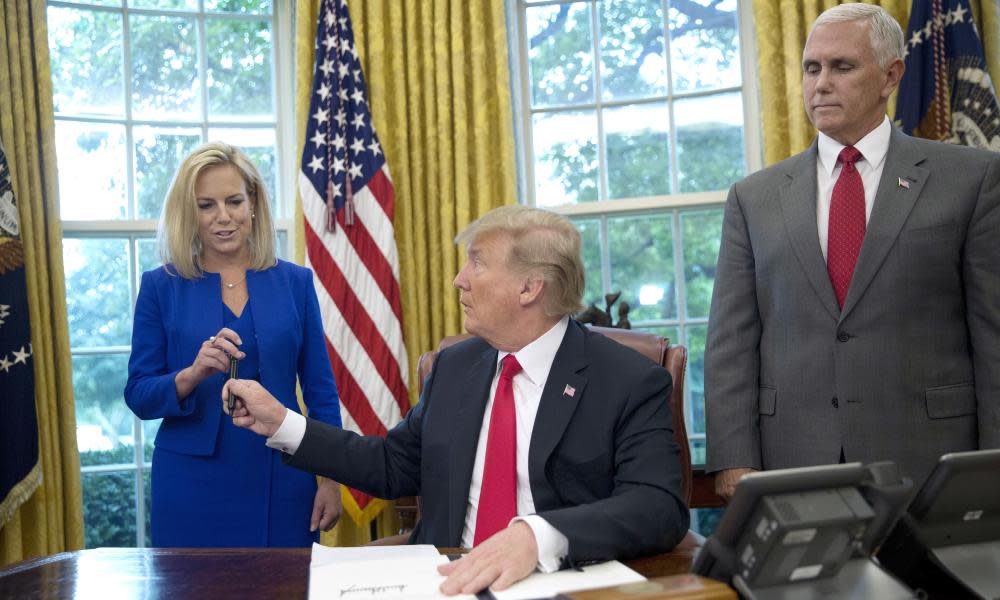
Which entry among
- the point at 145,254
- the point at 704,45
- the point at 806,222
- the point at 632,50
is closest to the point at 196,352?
the point at 806,222

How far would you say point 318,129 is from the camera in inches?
162

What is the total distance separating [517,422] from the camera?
1.95m

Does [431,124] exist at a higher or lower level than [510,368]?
higher

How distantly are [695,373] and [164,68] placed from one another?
2768 mm

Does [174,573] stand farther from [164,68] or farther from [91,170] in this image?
[164,68]

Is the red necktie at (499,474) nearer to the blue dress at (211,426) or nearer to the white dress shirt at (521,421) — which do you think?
the white dress shirt at (521,421)

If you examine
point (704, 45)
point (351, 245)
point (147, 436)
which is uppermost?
point (704, 45)

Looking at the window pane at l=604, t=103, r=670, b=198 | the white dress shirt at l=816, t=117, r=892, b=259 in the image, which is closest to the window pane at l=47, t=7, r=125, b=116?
the window pane at l=604, t=103, r=670, b=198

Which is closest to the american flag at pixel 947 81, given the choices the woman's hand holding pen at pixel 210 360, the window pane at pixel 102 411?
the woman's hand holding pen at pixel 210 360

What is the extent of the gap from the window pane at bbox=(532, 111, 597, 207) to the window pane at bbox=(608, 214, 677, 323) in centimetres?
24

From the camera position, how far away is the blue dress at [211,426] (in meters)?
2.39

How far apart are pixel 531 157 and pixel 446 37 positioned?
2.18 feet

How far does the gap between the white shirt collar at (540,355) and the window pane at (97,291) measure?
279cm

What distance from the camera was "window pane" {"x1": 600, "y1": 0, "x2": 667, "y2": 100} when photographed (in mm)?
4438
